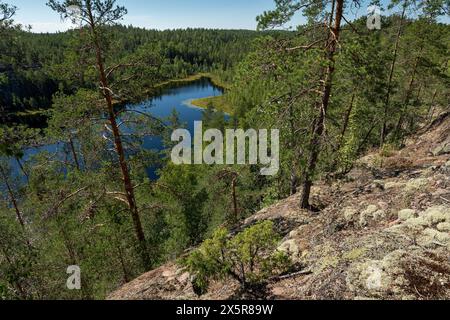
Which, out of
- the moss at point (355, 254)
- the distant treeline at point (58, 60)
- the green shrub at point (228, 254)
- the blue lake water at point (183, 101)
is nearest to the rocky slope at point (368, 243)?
the moss at point (355, 254)

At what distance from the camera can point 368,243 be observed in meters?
5.96

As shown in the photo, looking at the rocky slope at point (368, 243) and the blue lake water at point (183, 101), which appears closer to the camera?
the rocky slope at point (368, 243)

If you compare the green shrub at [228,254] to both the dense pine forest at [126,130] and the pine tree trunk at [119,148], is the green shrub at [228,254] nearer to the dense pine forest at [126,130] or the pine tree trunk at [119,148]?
the dense pine forest at [126,130]

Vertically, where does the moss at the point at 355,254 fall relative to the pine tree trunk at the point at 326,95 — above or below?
below

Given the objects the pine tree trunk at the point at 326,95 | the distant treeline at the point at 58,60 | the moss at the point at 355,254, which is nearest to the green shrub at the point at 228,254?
the moss at the point at 355,254

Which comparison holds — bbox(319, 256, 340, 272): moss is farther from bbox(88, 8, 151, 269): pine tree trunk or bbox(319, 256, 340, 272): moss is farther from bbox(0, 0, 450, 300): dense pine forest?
bbox(88, 8, 151, 269): pine tree trunk

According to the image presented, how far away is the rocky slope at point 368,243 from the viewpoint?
473 cm

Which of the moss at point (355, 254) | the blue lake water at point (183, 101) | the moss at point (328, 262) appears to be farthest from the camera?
the blue lake water at point (183, 101)

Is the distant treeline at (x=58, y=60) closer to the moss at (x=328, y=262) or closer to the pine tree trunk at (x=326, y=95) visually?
the pine tree trunk at (x=326, y=95)

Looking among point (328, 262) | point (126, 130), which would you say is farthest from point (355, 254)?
point (126, 130)

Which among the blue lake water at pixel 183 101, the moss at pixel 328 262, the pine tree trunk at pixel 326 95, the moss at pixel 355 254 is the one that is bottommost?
the blue lake water at pixel 183 101

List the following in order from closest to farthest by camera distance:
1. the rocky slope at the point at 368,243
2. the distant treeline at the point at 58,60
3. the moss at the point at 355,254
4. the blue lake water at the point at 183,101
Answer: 1. the rocky slope at the point at 368,243
2. the moss at the point at 355,254
3. the distant treeline at the point at 58,60
4. the blue lake water at the point at 183,101
